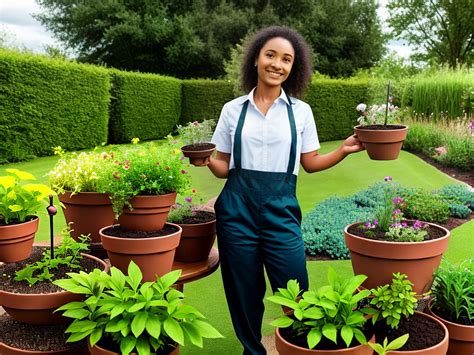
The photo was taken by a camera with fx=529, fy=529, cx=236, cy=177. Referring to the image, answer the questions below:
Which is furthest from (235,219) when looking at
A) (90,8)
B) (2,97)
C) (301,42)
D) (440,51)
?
(440,51)

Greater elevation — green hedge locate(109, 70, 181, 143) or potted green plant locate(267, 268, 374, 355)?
potted green plant locate(267, 268, 374, 355)

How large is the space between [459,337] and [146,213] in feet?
5.13

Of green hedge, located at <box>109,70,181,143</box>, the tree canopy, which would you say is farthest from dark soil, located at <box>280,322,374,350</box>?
the tree canopy

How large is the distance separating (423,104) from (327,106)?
440 cm

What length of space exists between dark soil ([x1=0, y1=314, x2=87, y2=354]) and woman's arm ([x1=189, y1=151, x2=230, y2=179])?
1.01m

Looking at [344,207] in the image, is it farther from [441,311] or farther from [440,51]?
[440,51]

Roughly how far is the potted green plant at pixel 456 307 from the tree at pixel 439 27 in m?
28.6

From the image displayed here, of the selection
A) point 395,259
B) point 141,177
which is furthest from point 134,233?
point 395,259

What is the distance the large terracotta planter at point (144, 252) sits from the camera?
243 cm

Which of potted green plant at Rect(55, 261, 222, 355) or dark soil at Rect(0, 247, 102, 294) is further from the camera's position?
dark soil at Rect(0, 247, 102, 294)

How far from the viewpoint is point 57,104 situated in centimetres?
1184

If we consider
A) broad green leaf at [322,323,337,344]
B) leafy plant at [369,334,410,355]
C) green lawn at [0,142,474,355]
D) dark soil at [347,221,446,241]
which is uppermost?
dark soil at [347,221,446,241]

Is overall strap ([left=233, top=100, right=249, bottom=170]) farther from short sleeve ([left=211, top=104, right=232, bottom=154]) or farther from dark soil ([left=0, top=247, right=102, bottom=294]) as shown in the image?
dark soil ([left=0, top=247, right=102, bottom=294])

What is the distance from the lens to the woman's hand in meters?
2.54
